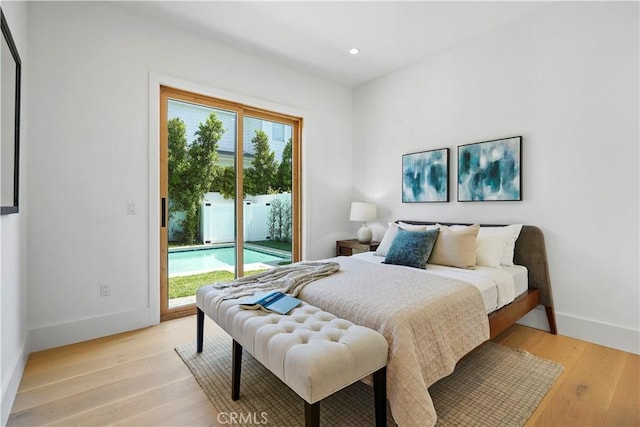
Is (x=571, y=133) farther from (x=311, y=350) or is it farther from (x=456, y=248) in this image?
(x=311, y=350)

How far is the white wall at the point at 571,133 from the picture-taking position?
2.32 metres

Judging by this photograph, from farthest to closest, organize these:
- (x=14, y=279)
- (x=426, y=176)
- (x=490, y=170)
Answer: (x=426, y=176) < (x=490, y=170) < (x=14, y=279)

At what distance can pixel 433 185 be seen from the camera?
347 cm

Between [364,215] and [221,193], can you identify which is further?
[364,215]

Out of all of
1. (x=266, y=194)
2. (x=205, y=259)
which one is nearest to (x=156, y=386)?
(x=205, y=259)

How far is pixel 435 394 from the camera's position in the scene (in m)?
1.78

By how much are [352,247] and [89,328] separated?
8.99 feet

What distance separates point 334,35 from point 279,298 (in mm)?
2636

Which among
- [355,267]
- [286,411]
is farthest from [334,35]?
[286,411]

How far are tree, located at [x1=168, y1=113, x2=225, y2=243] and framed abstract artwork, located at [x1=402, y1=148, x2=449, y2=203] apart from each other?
2225 millimetres

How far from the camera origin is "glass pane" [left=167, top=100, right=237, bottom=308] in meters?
3.08

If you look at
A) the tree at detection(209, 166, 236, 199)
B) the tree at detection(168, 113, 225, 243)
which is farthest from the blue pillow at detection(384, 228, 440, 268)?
the tree at detection(168, 113, 225, 243)

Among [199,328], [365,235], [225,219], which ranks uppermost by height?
[225,219]

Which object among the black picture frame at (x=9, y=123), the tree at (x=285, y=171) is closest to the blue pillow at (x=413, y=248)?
the tree at (x=285, y=171)
